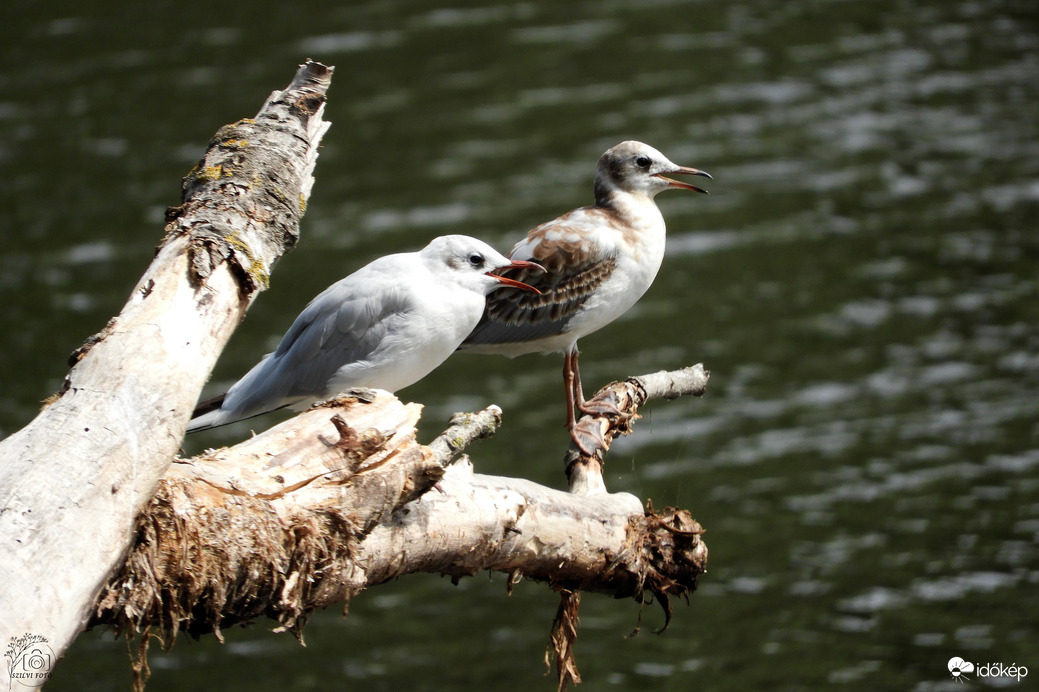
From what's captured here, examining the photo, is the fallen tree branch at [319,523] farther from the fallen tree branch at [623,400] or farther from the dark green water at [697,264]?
the dark green water at [697,264]

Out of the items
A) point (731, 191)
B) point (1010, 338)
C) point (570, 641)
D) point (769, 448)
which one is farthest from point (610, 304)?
point (731, 191)

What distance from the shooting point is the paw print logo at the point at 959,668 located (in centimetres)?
908

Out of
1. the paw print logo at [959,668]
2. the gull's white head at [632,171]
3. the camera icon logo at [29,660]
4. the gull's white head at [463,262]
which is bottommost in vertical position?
the paw print logo at [959,668]

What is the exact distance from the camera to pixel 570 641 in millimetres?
5703

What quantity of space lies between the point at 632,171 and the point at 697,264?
22.7 feet

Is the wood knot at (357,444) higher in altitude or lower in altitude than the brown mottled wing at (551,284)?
lower

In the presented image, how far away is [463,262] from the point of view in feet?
17.6

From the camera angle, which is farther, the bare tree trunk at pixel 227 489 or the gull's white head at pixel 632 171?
the gull's white head at pixel 632 171

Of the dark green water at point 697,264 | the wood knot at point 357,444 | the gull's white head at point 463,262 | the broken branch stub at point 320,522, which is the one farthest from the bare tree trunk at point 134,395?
the dark green water at point 697,264

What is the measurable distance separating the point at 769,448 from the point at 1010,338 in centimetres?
315

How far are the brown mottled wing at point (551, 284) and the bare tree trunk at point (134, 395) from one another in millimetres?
1863

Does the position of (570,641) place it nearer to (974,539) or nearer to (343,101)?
(974,539)

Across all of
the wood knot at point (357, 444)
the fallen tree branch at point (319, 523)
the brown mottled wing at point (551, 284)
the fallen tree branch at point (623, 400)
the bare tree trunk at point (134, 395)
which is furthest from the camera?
the brown mottled wing at point (551, 284)

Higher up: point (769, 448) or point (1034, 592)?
point (769, 448)
